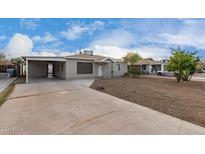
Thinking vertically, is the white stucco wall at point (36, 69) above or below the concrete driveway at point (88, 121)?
above

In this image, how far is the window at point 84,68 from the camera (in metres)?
21.0

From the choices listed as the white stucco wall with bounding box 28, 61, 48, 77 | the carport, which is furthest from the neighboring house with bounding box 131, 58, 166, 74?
the white stucco wall with bounding box 28, 61, 48, 77

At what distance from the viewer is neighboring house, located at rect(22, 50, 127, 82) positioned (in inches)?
766

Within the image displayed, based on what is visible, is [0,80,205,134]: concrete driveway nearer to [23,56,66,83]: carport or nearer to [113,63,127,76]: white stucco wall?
[23,56,66,83]: carport

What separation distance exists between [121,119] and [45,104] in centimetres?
359

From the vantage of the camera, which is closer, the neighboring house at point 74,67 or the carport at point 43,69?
the neighboring house at point 74,67

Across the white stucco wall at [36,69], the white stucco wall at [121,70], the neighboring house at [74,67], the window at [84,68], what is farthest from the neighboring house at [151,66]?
the white stucco wall at [36,69]

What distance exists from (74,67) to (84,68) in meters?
1.80

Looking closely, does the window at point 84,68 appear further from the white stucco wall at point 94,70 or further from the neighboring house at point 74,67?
the white stucco wall at point 94,70

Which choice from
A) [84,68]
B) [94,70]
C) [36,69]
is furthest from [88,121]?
[36,69]

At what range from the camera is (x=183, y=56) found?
17234mm

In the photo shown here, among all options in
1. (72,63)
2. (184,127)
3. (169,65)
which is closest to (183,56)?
(169,65)

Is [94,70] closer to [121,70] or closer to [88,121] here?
[121,70]
